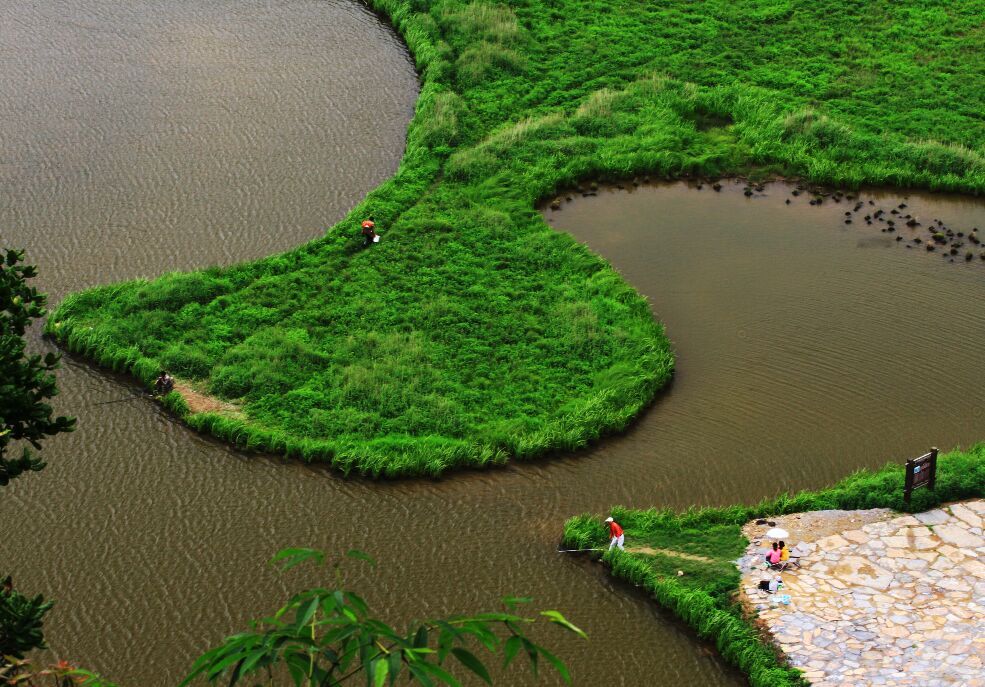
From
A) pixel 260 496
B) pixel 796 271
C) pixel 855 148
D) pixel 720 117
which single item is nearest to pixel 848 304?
pixel 796 271

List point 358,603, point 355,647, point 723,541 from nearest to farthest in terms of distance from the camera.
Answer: point 355,647 → point 358,603 → point 723,541

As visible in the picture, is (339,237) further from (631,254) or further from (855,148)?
(855,148)

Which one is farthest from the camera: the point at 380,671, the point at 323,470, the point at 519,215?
the point at 519,215

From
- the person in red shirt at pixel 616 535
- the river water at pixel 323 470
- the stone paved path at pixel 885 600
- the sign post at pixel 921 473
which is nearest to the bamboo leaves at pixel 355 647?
the river water at pixel 323 470

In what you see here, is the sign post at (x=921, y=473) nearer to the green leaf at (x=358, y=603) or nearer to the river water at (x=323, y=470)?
the river water at (x=323, y=470)

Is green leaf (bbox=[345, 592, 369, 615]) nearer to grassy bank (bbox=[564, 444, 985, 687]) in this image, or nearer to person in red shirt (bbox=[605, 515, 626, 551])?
grassy bank (bbox=[564, 444, 985, 687])

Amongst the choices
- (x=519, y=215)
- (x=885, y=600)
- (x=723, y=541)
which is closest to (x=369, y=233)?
(x=519, y=215)

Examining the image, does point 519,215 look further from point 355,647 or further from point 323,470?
point 355,647

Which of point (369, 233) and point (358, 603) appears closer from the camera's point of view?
point (358, 603)
